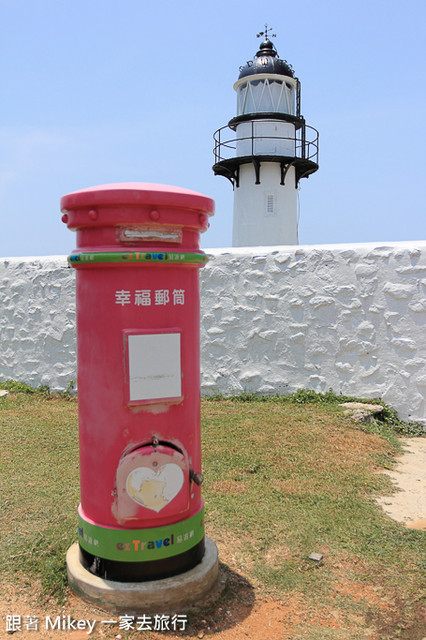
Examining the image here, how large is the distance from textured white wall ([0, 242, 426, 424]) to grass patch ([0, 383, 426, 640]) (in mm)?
478

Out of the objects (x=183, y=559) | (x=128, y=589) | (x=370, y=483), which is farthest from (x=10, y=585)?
(x=370, y=483)

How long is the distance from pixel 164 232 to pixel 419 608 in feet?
7.38

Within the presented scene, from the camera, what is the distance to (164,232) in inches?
98.3

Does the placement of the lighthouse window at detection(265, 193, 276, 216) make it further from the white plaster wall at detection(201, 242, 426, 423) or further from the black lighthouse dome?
the white plaster wall at detection(201, 242, 426, 423)

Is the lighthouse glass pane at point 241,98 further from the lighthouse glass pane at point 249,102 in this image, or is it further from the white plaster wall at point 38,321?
the white plaster wall at point 38,321

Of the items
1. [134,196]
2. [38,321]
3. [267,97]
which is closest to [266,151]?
[267,97]

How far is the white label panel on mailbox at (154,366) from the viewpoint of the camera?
2447mm

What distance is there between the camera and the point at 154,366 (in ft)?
8.11

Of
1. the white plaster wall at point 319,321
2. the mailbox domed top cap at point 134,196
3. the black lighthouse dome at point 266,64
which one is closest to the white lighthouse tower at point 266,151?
the black lighthouse dome at point 266,64

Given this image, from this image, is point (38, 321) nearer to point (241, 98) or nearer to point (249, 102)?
point (249, 102)

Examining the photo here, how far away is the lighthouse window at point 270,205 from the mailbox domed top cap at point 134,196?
11.2 metres

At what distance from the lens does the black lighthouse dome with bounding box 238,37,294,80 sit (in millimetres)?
13227

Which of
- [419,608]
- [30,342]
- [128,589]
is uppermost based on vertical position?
[30,342]

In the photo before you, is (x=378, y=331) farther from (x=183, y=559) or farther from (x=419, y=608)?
(x=183, y=559)
